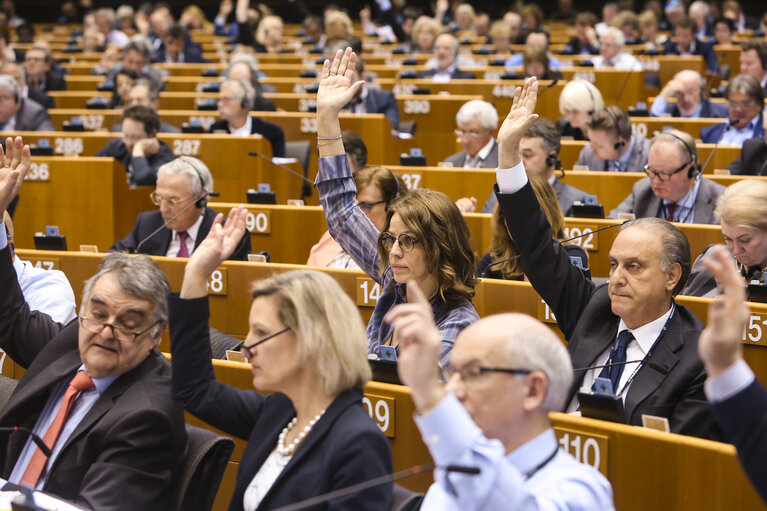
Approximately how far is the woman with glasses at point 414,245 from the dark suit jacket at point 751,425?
3.42ft

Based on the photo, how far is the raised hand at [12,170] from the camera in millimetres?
3010

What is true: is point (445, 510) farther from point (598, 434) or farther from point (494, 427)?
point (598, 434)

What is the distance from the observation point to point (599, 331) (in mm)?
2742

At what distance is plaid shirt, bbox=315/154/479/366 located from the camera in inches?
114

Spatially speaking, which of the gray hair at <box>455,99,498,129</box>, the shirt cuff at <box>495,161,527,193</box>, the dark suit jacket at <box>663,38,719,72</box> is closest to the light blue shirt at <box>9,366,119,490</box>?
the shirt cuff at <box>495,161,527,193</box>

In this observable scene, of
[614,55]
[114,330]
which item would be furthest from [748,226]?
[614,55]

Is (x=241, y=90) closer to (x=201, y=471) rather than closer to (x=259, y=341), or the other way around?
(x=201, y=471)

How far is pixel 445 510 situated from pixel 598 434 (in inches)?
22.0

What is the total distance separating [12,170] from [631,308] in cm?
185

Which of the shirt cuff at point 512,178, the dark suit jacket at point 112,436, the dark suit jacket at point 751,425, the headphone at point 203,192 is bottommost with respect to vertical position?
the dark suit jacket at point 112,436

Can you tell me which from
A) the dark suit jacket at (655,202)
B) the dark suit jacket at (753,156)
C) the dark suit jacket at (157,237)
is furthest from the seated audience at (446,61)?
the dark suit jacket at (157,237)

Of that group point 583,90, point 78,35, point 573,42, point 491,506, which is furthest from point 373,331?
point 78,35

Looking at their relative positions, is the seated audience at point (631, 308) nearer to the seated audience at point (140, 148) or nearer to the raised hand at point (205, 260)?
the raised hand at point (205, 260)

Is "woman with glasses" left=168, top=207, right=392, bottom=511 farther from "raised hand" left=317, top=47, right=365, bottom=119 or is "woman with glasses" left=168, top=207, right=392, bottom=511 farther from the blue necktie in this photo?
"raised hand" left=317, top=47, right=365, bottom=119
